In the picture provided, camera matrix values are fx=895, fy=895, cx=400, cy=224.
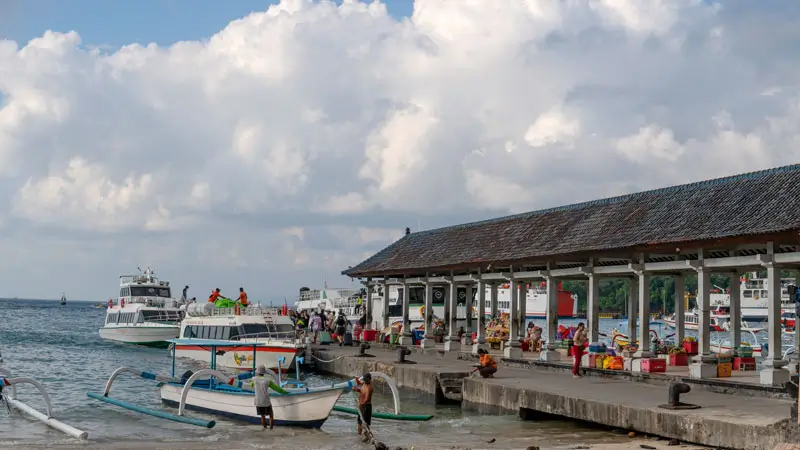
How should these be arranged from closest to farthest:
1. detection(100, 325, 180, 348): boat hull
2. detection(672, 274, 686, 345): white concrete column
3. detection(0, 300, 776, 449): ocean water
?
detection(0, 300, 776, 449): ocean water < detection(672, 274, 686, 345): white concrete column < detection(100, 325, 180, 348): boat hull

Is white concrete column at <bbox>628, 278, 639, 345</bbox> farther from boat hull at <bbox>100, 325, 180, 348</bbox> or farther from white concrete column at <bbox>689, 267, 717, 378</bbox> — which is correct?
boat hull at <bbox>100, 325, 180, 348</bbox>

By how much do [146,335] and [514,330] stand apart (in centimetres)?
3006

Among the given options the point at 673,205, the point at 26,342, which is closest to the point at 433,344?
the point at 673,205

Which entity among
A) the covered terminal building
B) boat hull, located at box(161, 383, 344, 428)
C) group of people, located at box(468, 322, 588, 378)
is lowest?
boat hull, located at box(161, 383, 344, 428)

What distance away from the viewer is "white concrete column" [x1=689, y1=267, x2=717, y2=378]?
70.1ft

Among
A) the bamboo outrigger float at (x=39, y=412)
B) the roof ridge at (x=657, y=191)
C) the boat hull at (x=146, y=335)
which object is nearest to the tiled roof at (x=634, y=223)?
the roof ridge at (x=657, y=191)

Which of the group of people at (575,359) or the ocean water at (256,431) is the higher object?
the group of people at (575,359)

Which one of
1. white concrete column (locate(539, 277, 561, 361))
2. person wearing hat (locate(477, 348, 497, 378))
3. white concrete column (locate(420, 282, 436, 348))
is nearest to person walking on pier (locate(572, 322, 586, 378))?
person wearing hat (locate(477, 348, 497, 378))

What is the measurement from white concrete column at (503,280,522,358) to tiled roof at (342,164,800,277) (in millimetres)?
1602

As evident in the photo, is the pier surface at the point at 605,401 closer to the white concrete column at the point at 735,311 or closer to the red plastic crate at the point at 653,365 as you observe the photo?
the red plastic crate at the point at 653,365

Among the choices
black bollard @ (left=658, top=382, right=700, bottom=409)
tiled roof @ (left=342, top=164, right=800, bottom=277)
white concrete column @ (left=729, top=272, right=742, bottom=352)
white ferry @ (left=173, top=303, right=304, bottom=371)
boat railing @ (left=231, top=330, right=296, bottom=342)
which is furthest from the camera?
boat railing @ (left=231, top=330, right=296, bottom=342)

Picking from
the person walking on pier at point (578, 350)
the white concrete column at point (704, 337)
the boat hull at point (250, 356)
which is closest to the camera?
the white concrete column at point (704, 337)

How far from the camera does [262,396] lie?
66.6ft

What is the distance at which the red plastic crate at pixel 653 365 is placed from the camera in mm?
23125
